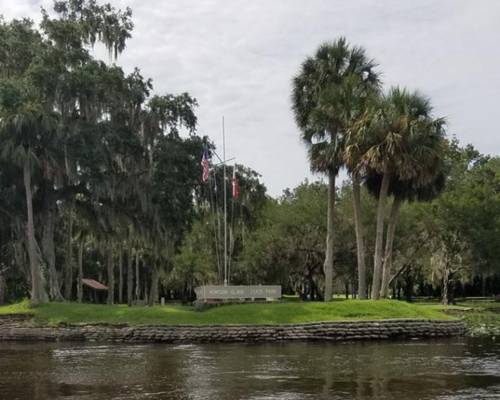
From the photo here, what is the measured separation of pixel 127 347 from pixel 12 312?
9.23 meters

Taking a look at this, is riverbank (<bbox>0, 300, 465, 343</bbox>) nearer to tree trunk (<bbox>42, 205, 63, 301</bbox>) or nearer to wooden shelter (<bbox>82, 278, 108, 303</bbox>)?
tree trunk (<bbox>42, 205, 63, 301</bbox>)

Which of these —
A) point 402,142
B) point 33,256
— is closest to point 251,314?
point 402,142

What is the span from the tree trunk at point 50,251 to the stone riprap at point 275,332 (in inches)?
331

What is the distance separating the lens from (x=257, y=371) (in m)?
18.1

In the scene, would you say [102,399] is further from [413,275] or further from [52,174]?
[413,275]

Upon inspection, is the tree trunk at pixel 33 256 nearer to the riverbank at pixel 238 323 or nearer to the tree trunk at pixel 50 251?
the tree trunk at pixel 50 251

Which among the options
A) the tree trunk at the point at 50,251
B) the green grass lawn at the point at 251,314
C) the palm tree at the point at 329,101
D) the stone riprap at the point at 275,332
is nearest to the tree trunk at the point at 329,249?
the palm tree at the point at 329,101

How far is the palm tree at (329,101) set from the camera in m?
33.3

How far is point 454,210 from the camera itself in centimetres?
4553

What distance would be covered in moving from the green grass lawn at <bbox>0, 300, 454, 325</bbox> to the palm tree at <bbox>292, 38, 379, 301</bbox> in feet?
16.9

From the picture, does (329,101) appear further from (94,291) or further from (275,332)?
(94,291)

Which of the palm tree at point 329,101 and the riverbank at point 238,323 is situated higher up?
the palm tree at point 329,101

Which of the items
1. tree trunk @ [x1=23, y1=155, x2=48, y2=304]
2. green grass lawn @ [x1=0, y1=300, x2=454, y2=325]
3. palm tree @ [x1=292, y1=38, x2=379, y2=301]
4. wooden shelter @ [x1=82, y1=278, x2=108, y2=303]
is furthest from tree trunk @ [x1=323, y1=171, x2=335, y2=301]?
wooden shelter @ [x1=82, y1=278, x2=108, y2=303]

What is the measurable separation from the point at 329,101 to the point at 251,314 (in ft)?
37.1
